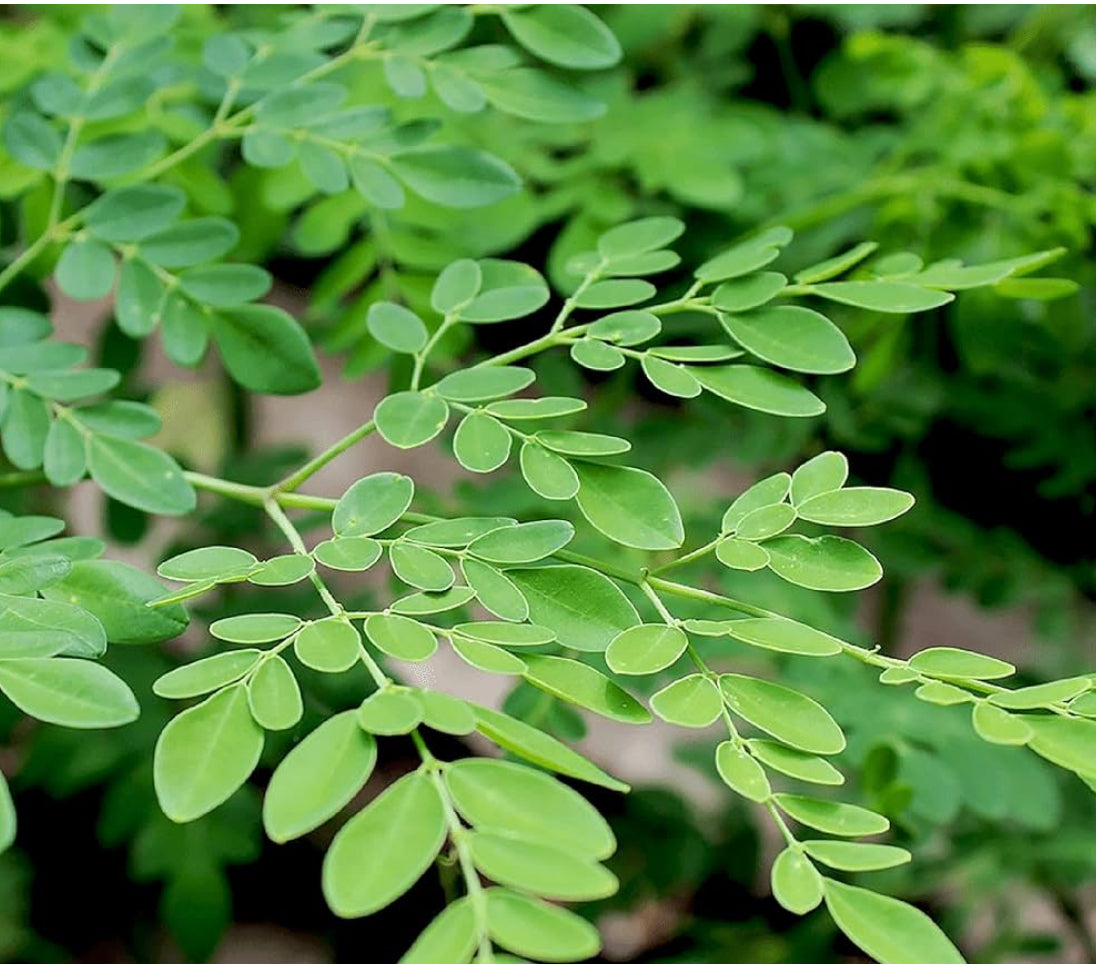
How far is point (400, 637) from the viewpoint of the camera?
476 millimetres

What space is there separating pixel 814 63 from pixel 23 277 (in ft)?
3.71

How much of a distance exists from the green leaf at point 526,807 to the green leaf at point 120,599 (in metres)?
0.18

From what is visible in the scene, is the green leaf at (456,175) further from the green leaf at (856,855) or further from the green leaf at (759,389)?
the green leaf at (856,855)

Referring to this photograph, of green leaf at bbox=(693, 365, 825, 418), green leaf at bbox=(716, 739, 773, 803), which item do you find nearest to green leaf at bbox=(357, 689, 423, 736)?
green leaf at bbox=(716, 739, 773, 803)

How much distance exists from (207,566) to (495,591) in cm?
12

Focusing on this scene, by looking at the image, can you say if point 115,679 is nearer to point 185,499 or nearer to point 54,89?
point 185,499

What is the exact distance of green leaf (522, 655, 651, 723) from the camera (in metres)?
0.47

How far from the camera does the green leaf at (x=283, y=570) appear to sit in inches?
20.1

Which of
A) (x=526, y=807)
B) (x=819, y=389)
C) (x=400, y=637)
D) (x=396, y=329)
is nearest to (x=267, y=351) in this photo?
(x=396, y=329)

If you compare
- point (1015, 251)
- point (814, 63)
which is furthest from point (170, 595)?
point (814, 63)

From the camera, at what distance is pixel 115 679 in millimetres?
449

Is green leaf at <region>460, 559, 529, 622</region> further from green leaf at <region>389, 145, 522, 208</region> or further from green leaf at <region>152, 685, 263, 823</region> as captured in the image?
green leaf at <region>389, 145, 522, 208</region>

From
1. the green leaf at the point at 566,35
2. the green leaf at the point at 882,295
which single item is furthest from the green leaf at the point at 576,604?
the green leaf at the point at 566,35

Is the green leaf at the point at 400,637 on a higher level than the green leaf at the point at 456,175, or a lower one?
lower
